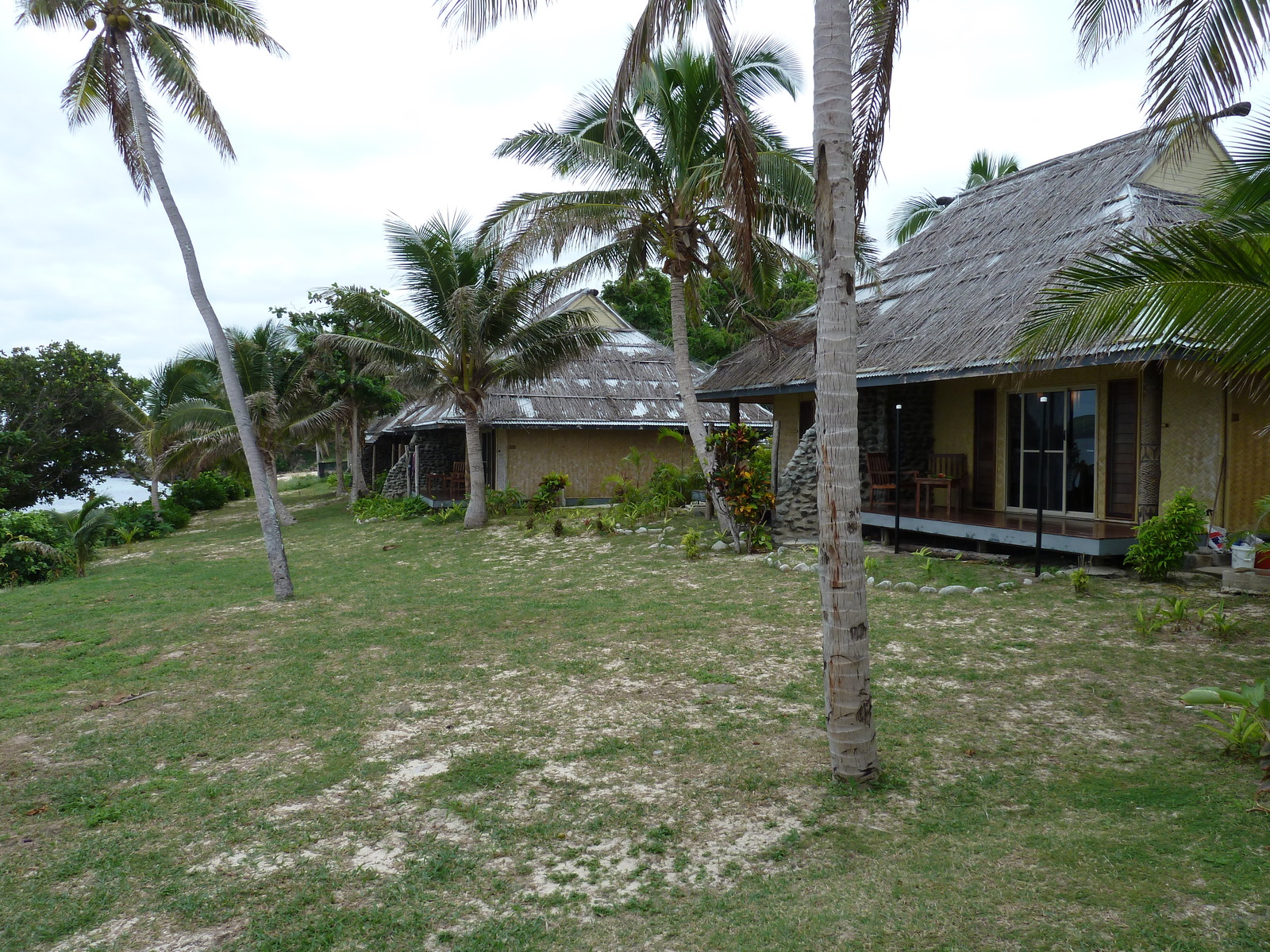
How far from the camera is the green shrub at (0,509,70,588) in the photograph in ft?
48.9

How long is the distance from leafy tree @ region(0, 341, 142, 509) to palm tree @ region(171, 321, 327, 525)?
652 cm

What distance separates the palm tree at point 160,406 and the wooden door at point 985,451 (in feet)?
65.8

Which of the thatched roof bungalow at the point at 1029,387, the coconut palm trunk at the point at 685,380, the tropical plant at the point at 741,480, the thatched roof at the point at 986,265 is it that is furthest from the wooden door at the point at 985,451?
the coconut palm trunk at the point at 685,380

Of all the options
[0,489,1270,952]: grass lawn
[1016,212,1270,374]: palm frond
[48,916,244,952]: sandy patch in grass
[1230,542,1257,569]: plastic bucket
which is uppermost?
[1016,212,1270,374]: palm frond

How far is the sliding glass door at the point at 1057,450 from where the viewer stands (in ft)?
37.1

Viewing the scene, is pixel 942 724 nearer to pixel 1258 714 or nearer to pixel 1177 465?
pixel 1258 714

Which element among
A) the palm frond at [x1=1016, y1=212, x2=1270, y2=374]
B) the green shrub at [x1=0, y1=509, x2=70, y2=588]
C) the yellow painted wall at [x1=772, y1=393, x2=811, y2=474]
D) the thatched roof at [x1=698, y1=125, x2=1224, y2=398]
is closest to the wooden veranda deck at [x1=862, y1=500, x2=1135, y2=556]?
the thatched roof at [x1=698, y1=125, x2=1224, y2=398]

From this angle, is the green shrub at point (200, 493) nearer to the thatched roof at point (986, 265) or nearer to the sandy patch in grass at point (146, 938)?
the thatched roof at point (986, 265)

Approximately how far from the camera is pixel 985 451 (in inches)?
517

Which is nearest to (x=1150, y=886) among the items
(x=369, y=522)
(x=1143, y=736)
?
(x=1143, y=736)

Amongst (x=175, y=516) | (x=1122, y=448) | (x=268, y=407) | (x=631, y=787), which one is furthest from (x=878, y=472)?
(x=175, y=516)

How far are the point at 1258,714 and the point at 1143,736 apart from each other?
2.63 feet

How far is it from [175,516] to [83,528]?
1075 centimetres

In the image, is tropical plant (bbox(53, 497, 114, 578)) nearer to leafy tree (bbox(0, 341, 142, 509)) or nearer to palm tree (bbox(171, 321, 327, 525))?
palm tree (bbox(171, 321, 327, 525))
